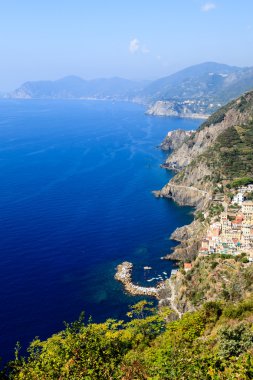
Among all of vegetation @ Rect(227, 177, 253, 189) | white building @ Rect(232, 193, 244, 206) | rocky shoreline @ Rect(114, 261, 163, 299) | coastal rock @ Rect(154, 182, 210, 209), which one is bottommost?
rocky shoreline @ Rect(114, 261, 163, 299)

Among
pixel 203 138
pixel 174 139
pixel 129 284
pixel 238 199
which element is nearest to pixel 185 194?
pixel 238 199

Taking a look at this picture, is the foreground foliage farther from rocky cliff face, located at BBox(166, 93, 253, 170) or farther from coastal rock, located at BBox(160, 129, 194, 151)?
coastal rock, located at BBox(160, 129, 194, 151)

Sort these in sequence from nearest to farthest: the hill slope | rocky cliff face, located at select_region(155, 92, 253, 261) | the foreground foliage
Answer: the foreground foliage, rocky cliff face, located at select_region(155, 92, 253, 261), the hill slope

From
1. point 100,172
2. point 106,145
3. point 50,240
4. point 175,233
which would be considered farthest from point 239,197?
point 106,145

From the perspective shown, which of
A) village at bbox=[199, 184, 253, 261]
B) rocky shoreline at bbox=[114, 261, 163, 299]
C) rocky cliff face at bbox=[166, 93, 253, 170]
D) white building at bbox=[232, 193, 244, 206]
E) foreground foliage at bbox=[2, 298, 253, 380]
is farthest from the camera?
rocky cliff face at bbox=[166, 93, 253, 170]

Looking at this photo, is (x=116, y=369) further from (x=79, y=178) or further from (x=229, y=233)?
(x=79, y=178)

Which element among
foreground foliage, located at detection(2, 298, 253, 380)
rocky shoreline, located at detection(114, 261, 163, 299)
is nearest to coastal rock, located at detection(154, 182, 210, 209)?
rocky shoreline, located at detection(114, 261, 163, 299)

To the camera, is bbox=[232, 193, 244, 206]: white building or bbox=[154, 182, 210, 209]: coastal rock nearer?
bbox=[232, 193, 244, 206]: white building
